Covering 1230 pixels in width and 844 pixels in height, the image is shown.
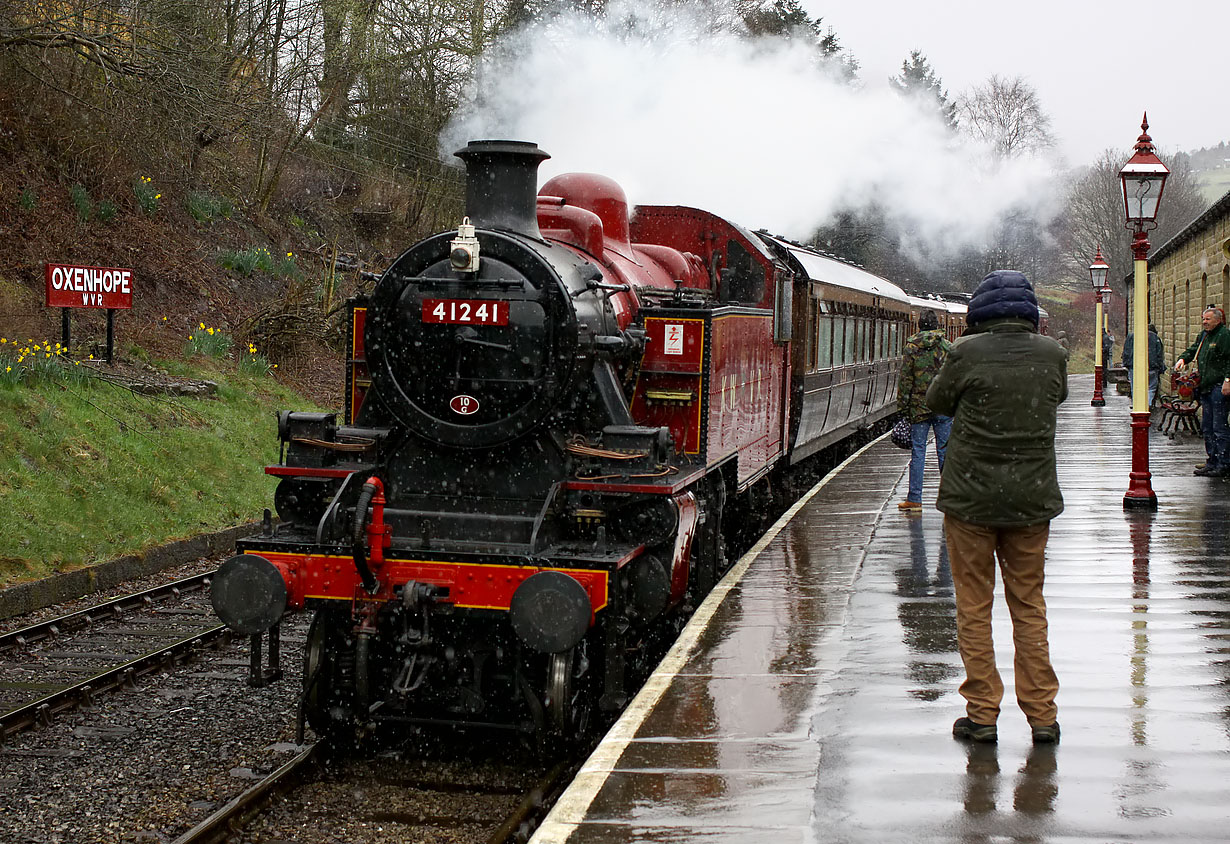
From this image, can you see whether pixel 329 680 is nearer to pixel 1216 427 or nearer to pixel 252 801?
pixel 252 801

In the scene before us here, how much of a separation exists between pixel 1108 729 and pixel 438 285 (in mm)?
3605

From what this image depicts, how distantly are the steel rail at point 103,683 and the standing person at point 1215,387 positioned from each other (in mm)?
9384

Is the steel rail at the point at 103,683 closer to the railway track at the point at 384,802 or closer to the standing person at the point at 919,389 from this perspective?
the railway track at the point at 384,802

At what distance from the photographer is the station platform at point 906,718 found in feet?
12.7

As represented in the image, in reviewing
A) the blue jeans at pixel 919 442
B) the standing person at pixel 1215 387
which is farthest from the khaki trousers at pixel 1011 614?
the standing person at pixel 1215 387

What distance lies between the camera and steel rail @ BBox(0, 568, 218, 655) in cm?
791

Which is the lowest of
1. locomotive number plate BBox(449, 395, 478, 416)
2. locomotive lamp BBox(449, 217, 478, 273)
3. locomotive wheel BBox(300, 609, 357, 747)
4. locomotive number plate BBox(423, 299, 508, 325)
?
locomotive wheel BBox(300, 609, 357, 747)

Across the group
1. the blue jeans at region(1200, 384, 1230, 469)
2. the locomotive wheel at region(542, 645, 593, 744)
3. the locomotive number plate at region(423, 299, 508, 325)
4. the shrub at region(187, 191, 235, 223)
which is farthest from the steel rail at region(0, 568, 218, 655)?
the shrub at region(187, 191, 235, 223)

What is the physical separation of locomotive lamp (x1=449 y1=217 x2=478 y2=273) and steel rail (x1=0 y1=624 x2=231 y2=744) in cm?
321

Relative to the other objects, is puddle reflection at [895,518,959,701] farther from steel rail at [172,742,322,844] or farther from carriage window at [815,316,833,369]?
carriage window at [815,316,833,369]

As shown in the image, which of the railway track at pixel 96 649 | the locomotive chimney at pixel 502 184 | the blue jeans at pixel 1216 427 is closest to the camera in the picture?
the locomotive chimney at pixel 502 184

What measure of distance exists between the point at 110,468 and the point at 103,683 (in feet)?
15.1

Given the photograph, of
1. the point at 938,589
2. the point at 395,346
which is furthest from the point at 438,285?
the point at 938,589

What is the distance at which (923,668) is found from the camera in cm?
557
